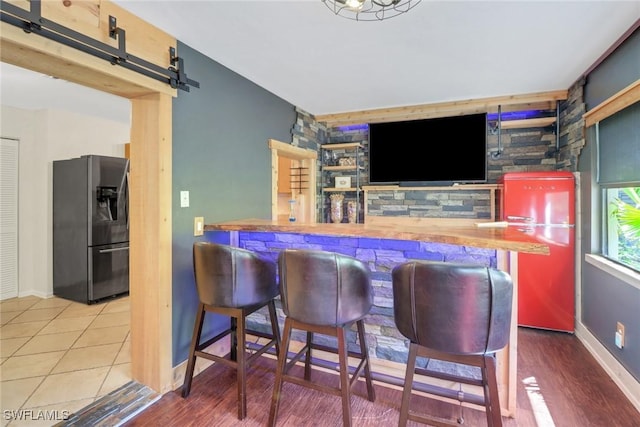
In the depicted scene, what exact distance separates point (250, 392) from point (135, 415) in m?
0.71

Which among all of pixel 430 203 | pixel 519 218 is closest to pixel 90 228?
pixel 430 203

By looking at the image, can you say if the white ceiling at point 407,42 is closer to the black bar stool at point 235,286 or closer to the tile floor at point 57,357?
the black bar stool at point 235,286

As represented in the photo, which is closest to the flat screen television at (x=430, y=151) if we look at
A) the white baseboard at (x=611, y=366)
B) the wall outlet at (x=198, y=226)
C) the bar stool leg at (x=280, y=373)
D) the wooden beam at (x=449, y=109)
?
the wooden beam at (x=449, y=109)

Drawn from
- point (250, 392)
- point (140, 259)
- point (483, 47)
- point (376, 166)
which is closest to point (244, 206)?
point (140, 259)

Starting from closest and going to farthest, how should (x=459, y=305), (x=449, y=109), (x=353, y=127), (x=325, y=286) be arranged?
1. (x=459, y=305)
2. (x=325, y=286)
3. (x=449, y=109)
4. (x=353, y=127)

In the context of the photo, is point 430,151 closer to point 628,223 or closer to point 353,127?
point 353,127

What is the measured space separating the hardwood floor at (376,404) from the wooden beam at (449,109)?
8.58 feet

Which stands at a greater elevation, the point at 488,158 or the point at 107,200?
the point at 488,158

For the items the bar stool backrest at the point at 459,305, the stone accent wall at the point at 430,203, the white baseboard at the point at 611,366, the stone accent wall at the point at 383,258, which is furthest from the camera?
the stone accent wall at the point at 430,203

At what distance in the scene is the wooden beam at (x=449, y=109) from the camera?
3248mm

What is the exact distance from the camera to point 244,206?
9.48 feet

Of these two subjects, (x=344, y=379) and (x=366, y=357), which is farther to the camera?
(x=366, y=357)

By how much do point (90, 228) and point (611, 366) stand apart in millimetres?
5376

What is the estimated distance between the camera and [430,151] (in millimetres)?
3863
